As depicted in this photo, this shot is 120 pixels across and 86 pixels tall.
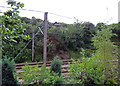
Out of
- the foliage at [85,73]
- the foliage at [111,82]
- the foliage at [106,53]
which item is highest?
the foliage at [106,53]

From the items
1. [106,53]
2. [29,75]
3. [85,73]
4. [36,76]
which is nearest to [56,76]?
[36,76]

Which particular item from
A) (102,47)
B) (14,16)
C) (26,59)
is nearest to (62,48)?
(26,59)

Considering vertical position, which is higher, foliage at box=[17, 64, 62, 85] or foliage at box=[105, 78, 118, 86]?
foliage at box=[17, 64, 62, 85]

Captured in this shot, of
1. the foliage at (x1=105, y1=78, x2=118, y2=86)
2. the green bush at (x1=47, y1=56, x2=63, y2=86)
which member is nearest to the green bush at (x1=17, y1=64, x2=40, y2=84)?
the green bush at (x1=47, y1=56, x2=63, y2=86)

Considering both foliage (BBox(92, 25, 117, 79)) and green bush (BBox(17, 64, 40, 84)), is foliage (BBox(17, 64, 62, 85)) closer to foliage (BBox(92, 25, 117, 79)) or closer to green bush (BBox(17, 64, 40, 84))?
green bush (BBox(17, 64, 40, 84))

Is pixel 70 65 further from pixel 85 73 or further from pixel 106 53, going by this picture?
pixel 106 53

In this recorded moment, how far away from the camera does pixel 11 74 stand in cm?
230

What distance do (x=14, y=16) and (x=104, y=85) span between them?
129 inches

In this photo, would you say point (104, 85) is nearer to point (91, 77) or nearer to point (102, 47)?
point (91, 77)

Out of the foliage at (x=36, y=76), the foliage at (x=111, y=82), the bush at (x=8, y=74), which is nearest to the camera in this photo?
the bush at (x=8, y=74)

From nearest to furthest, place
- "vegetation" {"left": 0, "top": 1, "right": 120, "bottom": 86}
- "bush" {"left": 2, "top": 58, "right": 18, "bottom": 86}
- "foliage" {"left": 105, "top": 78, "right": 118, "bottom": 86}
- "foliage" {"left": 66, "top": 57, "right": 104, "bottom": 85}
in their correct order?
1. "vegetation" {"left": 0, "top": 1, "right": 120, "bottom": 86}
2. "bush" {"left": 2, "top": 58, "right": 18, "bottom": 86}
3. "foliage" {"left": 66, "top": 57, "right": 104, "bottom": 85}
4. "foliage" {"left": 105, "top": 78, "right": 118, "bottom": 86}

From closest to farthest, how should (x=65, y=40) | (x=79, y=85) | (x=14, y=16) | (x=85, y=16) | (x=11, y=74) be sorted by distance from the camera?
(x=14, y=16)
(x=11, y=74)
(x=79, y=85)
(x=85, y=16)
(x=65, y=40)

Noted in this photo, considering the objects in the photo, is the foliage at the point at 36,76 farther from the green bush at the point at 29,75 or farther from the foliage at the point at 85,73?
the foliage at the point at 85,73

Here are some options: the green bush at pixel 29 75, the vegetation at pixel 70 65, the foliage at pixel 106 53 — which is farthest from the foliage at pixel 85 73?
the green bush at pixel 29 75
